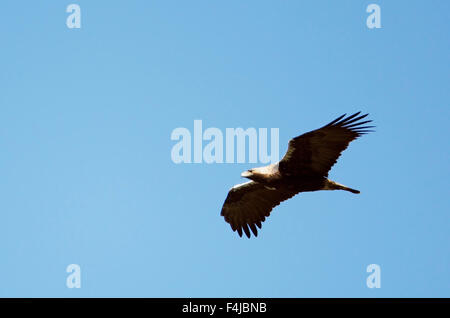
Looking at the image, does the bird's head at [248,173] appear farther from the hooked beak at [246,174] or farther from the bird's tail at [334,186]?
the bird's tail at [334,186]

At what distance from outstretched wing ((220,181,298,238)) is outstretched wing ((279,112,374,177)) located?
184 cm

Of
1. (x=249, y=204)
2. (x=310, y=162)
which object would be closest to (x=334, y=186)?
(x=310, y=162)

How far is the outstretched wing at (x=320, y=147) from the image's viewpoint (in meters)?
13.8

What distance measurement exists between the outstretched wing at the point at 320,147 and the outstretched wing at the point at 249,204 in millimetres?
1844

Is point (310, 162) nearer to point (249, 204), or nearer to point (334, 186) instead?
point (334, 186)

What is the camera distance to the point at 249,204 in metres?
16.5

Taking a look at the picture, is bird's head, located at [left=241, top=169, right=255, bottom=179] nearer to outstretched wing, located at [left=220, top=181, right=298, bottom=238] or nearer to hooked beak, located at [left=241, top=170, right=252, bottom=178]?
hooked beak, located at [left=241, top=170, right=252, bottom=178]

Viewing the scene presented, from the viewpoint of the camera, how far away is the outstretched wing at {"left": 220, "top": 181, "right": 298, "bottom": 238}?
16281mm

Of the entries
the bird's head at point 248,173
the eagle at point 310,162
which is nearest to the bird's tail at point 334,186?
the eagle at point 310,162

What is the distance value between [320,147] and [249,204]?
312 centimetres

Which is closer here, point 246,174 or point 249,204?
point 246,174

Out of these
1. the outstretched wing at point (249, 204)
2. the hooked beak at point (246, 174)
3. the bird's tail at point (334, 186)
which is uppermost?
the hooked beak at point (246, 174)

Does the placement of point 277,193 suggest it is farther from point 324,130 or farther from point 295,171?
point 324,130
